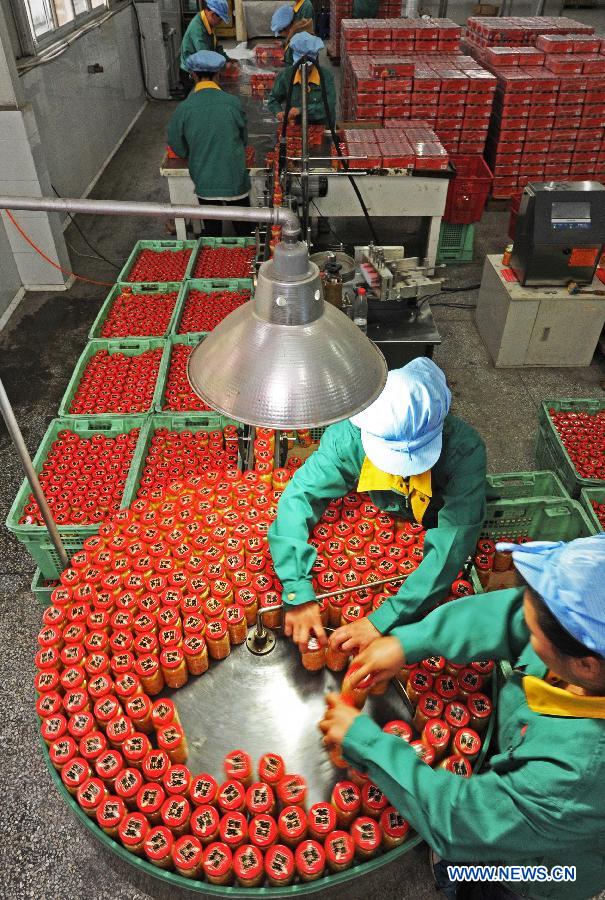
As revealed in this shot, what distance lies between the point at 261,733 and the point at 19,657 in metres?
2.11

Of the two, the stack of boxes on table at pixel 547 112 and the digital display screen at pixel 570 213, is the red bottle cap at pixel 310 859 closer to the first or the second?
the digital display screen at pixel 570 213

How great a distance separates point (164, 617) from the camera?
2.30 meters

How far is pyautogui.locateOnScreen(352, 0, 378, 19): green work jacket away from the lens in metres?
13.4

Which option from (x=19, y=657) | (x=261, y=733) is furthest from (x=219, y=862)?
(x=19, y=657)

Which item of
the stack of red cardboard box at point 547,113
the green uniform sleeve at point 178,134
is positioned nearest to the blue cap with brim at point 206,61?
the green uniform sleeve at point 178,134

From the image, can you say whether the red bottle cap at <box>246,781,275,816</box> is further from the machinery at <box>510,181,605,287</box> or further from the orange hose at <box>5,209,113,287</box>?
the orange hose at <box>5,209,113,287</box>

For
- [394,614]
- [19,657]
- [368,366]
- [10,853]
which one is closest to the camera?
[368,366]

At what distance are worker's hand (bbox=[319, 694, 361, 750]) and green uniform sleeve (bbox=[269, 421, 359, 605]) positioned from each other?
0.48 m

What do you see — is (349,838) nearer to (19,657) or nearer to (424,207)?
(19,657)

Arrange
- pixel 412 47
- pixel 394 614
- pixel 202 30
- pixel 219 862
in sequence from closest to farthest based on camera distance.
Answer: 1. pixel 219 862
2. pixel 394 614
3. pixel 202 30
4. pixel 412 47

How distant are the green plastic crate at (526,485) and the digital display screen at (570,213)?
262 centimetres

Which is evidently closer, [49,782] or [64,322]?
[49,782]

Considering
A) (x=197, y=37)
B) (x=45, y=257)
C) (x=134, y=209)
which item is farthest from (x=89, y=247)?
(x=134, y=209)

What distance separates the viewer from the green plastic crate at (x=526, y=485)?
3629mm
